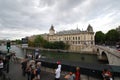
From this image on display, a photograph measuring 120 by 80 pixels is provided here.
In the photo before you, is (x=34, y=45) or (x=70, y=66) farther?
(x=34, y=45)

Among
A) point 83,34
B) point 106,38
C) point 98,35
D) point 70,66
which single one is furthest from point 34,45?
point 70,66

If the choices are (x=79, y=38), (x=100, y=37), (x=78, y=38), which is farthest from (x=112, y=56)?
(x=78, y=38)

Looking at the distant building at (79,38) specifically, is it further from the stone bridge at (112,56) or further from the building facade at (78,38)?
the stone bridge at (112,56)

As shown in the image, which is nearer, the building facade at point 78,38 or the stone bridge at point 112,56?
the stone bridge at point 112,56

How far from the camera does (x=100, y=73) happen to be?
28.1ft

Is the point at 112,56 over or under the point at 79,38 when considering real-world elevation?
under

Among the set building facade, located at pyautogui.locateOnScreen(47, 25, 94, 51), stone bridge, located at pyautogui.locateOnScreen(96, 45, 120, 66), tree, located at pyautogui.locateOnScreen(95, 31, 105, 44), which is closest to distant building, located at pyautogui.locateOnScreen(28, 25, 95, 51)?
building facade, located at pyautogui.locateOnScreen(47, 25, 94, 51)

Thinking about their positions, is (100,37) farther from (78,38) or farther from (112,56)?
(112,56)

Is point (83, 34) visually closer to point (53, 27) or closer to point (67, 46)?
point (67, 46)

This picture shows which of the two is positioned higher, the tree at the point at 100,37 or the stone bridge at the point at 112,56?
the tree at the point at 100,37

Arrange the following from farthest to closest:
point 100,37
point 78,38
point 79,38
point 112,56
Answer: point 78,38
point 79,38
point 100,37
point 112,56

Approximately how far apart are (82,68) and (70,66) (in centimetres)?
102

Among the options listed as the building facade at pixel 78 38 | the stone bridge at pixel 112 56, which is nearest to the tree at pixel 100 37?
the building facade at pixel 78 38

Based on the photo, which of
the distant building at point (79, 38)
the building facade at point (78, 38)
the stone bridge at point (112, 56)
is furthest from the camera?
the building facade at point (78, 38)
